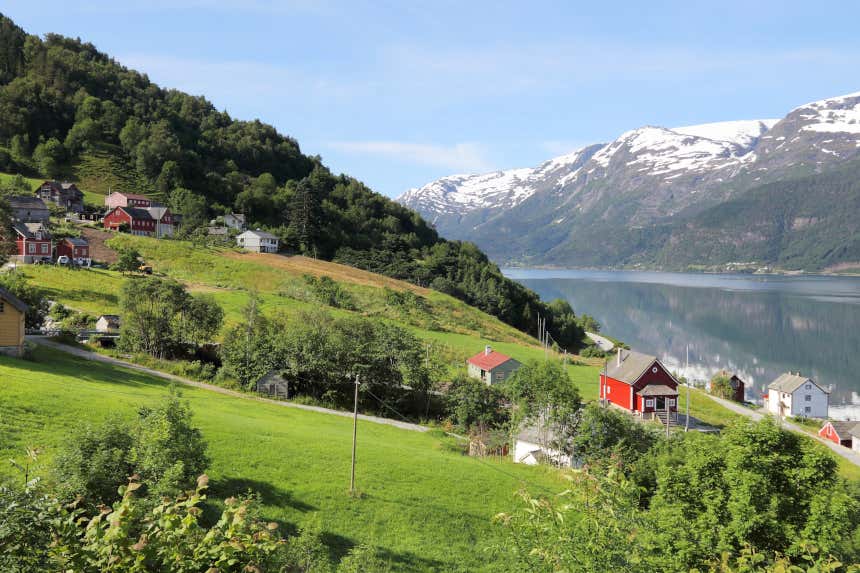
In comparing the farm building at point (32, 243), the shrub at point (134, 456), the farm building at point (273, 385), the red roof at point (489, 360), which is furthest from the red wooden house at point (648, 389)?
the farm building at point (32, 243)

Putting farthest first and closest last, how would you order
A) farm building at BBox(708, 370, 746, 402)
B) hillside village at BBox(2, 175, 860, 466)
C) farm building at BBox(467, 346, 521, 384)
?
farm building at BBox(708, 370, 746, 402) → farm building at BBox(467, 346, 521, 384) → hillside village at BBox(2, 175, 860, 466)

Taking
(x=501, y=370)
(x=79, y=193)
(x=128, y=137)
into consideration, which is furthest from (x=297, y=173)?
(x=501, y=370)

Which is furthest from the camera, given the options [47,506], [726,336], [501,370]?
[726,336]

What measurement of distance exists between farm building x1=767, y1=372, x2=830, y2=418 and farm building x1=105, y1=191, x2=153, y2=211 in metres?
100

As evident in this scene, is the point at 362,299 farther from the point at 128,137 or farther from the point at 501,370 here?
the point at 128,137

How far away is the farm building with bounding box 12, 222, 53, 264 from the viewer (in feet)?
215

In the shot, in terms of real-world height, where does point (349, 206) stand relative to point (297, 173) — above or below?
below

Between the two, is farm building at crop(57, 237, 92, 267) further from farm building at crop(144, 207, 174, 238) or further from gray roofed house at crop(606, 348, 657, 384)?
gray roofed house at crop(606, 348, 657, 384)

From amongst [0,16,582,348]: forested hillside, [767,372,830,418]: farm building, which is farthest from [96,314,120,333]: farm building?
[767,372,830,418]: farm building

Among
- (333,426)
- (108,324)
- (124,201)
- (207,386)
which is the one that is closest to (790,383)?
(333,426)

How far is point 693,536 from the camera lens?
16.3 metres

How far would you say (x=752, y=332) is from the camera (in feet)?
392

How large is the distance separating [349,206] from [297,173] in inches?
1080

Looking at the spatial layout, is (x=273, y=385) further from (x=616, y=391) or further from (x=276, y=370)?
(x=616, y=391)
